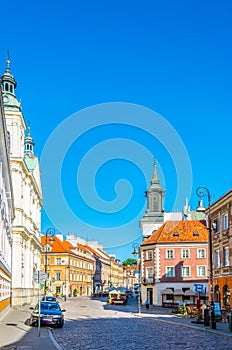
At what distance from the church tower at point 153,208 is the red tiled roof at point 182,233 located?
17702 millimetres

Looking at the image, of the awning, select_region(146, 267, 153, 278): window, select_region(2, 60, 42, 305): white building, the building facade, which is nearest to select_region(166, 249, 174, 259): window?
the building facade

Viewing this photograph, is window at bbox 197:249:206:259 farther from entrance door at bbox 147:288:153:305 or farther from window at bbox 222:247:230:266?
window at bbox 222:247:230:266

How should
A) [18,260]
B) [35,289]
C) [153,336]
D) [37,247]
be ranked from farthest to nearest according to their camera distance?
[37,247]
[35,289]
[18,260]
[153,336]

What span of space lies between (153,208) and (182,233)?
27984mm

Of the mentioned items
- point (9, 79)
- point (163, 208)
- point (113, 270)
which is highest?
point (9, 79)

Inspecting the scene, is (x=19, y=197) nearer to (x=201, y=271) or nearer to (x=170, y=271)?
(x=170, y=271)

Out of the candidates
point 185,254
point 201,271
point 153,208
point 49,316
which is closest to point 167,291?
point 201,271

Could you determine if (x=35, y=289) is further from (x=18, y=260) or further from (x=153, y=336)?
(x=153, y=336)

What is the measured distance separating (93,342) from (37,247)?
187 feet

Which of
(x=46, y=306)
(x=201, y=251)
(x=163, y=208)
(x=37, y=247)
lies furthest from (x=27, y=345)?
(x=163, y=208)

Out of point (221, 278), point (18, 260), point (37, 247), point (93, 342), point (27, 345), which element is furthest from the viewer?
point (37, 247)

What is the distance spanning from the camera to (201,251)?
6812cm

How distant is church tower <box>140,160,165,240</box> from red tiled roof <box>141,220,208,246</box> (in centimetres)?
1770

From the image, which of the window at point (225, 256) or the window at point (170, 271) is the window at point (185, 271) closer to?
the window at point (170, 271)
